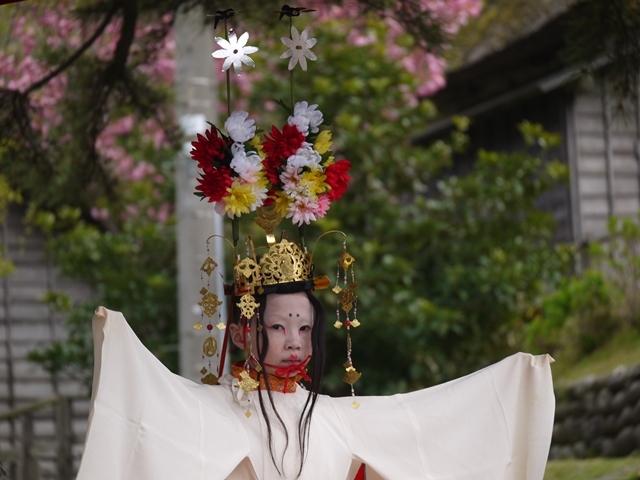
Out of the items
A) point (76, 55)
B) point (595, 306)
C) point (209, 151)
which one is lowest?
point (595, 306)

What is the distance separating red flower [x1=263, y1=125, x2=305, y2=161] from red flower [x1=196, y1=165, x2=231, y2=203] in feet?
0.50

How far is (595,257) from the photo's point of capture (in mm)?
10023

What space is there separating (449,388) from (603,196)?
889 centimetres

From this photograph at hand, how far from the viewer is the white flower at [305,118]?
351cm

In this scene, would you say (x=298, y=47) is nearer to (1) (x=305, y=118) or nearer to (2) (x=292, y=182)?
(1) (x=305, y=118)

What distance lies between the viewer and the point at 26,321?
12.8 metres

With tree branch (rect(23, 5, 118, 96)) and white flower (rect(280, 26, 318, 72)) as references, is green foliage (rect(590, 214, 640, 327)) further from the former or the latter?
white flower (rect(280, 26, 318, 72))

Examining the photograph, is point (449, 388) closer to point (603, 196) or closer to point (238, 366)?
point (238, 366)

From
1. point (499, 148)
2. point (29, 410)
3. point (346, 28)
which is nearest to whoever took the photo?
point (29, 410)

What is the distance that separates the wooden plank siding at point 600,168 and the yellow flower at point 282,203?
28.5 ft

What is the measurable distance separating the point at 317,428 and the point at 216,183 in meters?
0.79

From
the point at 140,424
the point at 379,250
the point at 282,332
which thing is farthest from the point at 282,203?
the point at 379,250

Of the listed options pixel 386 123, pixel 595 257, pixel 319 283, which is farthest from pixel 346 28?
pixel 319 283

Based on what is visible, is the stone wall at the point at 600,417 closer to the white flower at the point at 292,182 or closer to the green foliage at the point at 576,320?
the green foliage at the point at 576,320
